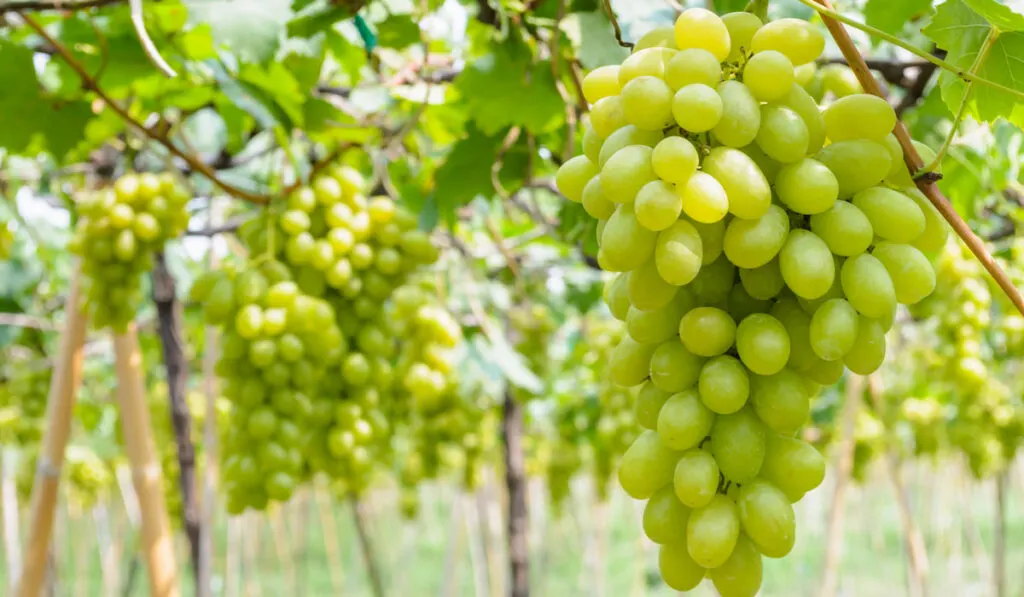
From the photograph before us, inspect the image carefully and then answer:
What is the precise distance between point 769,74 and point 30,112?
3.44 feet

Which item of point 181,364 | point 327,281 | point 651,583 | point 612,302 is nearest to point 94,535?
point 651,583

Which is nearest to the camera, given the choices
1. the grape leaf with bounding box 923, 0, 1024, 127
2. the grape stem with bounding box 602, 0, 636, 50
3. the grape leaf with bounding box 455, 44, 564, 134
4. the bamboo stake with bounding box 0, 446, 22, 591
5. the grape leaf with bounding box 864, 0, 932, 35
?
the grape leaf with bounding box 923, 0, 1024, 127

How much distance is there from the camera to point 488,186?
1.24 meters

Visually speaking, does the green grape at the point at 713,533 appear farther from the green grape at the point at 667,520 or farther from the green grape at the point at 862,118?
the green grape at the point at 862,118

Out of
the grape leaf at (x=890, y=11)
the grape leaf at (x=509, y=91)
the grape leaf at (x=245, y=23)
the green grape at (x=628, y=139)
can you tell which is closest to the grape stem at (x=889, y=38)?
the green grape at (x=628, y=139)

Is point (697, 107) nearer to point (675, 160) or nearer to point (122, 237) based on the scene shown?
point (675, 160)

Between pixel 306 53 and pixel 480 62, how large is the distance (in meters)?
0.24

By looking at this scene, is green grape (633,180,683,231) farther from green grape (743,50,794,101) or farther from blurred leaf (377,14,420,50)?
blurred leaf (377,14,420,50)

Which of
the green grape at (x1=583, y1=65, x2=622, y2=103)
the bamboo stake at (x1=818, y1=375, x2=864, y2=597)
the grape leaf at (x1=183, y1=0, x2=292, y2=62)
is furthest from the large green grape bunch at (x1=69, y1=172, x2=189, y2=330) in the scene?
the bamboo stake at (x1=818, y1=375, x2=864, y2=597)

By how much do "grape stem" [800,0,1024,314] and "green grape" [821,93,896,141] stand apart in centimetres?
2

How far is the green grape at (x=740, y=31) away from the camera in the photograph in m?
A: 0.53

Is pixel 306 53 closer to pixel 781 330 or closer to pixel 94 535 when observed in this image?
pixel 781 330

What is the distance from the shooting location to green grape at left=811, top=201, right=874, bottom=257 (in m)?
0.49

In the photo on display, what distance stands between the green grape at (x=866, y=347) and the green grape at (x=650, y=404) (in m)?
0.11
